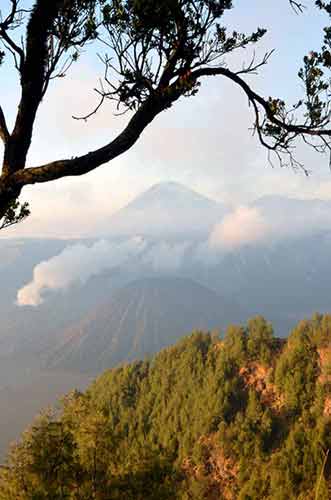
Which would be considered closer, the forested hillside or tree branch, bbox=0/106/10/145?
tree branch, bbox=0/106/10/145

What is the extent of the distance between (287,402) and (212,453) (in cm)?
2292

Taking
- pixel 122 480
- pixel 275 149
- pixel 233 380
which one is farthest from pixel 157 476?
pixel 233 380

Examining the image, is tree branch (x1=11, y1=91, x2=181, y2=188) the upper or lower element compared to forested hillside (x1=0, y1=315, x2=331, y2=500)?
upper

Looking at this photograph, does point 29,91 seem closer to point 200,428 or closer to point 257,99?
point 257,99

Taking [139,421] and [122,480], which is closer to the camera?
[122,480]

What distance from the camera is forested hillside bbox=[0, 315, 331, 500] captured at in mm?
22000

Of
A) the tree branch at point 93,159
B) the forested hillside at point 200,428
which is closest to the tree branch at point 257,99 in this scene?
the tree branch at point 93,159

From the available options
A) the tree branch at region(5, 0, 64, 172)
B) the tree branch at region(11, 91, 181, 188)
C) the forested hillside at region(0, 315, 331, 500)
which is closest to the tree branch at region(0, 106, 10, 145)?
the tree branch at region(5, 0, 64, 172)

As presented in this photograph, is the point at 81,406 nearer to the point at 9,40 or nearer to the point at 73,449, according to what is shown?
the point at 73,449

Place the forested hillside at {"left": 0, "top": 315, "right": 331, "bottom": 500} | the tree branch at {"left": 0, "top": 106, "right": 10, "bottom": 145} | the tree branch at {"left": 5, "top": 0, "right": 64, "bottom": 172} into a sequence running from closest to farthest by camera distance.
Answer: the tree branch at {"left": 5, "top": 0, "right": 64, "bottom": 172}
the tree branch at {"left": 0, "top": 106, "right": 10, "bottom": 145}
the forested hillside at {"left": 0, "top": 315, "right": 331, "bottom": 500}

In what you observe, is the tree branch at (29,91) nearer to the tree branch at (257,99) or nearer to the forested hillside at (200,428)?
the tree branch at (257,99)

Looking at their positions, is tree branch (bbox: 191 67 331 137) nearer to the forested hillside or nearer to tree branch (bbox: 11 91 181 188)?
tree branch (bbox: 11 91 181 188)

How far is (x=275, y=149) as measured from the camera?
6.55m

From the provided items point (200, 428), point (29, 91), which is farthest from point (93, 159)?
point (200, 428)
